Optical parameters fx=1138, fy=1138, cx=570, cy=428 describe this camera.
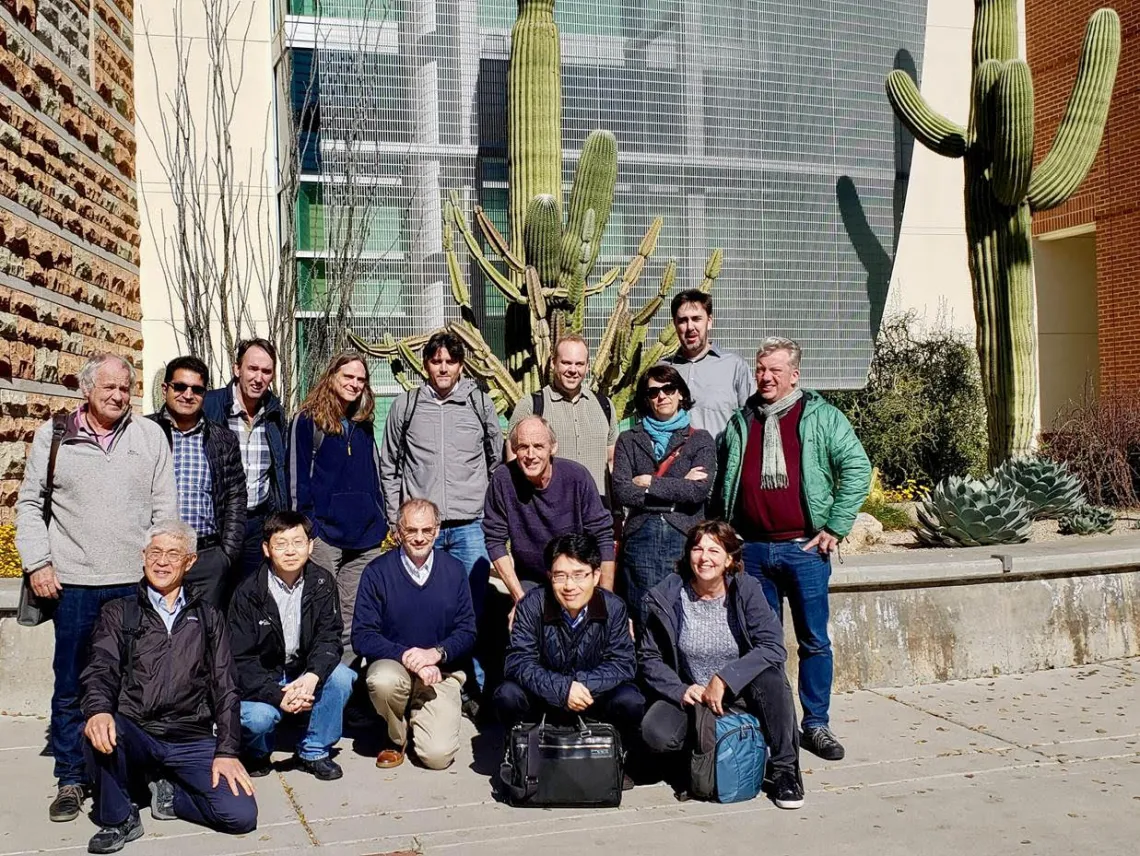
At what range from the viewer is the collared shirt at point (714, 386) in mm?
5336

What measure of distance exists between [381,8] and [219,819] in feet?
25.8

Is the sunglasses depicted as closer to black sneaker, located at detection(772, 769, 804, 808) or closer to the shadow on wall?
black sneaker, located at detection(772, 769, 804, 808)

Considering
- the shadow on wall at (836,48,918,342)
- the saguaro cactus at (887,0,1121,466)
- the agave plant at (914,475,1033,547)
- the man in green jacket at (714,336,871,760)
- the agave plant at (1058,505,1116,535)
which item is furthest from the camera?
the shadow on wall at (836,48,918,342)

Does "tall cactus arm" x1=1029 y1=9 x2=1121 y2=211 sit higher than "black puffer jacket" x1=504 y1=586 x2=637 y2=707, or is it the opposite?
"tall cactus arm" x1=1029 y1=9 x2=1121 y2=211

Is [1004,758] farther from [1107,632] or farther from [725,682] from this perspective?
[1107,632]

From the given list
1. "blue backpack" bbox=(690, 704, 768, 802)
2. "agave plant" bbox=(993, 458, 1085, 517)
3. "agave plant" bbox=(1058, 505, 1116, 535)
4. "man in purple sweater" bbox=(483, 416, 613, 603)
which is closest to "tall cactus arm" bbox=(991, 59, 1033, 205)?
"agave plant" bbox=(993, 458, 1085, 517)

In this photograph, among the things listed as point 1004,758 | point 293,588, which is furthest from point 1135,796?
point 293,588

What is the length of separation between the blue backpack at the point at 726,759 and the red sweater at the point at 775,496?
896 millimetres

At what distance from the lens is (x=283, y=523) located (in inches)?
185

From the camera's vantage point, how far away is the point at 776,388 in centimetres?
495

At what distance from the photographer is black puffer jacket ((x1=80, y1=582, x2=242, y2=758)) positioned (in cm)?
415

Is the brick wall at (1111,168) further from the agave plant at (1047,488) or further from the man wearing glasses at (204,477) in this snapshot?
the man wearing glasses at (204,477)

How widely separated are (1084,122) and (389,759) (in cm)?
981

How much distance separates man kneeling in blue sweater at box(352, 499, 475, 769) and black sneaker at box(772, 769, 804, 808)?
1.38 meters
